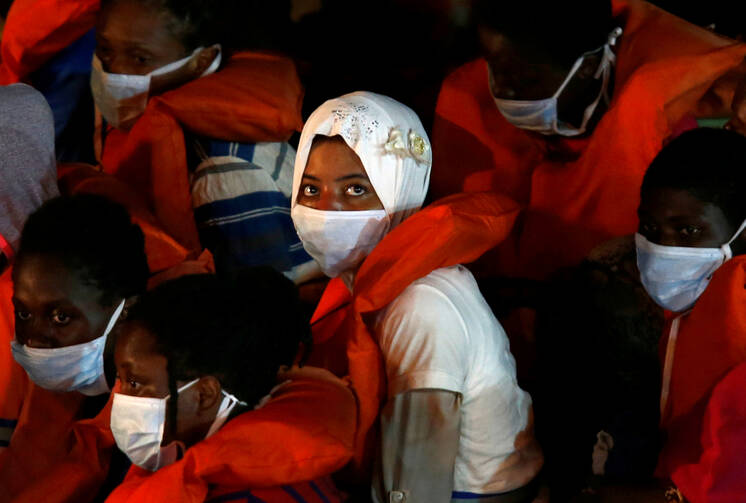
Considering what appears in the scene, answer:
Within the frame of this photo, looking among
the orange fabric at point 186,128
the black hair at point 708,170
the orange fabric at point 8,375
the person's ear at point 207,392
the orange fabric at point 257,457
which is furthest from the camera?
the orange fabric at point 186,128

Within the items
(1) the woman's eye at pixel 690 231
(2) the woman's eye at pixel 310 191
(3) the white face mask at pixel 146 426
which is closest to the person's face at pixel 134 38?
(2) the woman's eye at pixel 310 191

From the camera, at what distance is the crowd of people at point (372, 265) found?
76.7 inches

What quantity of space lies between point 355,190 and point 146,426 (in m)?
0.72

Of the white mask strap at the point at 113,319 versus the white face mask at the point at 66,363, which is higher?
the white mask strap at the point at 113,319

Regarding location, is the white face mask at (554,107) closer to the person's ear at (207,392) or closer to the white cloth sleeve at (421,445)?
the white cloth sleeve at (421,445)

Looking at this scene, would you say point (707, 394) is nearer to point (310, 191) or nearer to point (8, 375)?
point (310, 191)

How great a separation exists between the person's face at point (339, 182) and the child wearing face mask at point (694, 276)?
2.19 feet

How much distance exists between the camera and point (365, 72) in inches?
139

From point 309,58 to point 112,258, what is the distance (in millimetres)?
1548

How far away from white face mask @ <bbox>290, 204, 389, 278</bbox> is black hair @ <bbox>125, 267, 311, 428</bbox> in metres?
0.14

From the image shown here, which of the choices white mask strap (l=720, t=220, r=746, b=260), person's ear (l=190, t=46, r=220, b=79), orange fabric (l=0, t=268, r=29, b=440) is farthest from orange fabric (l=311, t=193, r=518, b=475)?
person's ear (l=190, t=46, r=220, b=79)

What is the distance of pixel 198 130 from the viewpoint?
297cm

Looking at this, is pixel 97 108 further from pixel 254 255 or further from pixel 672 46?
pixel 672 46

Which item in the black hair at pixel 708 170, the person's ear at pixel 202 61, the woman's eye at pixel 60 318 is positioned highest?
the black hair at pixel 708 170
